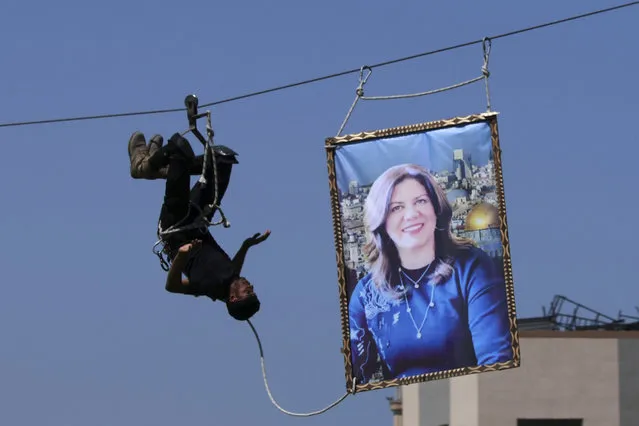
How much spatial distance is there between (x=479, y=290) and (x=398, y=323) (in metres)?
0.80

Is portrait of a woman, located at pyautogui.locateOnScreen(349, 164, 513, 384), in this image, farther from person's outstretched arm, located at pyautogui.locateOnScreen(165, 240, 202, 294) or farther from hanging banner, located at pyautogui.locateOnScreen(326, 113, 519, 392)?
person's outstretched arm, located at pyautogui.locateOnScreen(165, 240, 202, 294)

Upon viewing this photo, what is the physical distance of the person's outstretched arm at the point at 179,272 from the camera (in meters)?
17.0

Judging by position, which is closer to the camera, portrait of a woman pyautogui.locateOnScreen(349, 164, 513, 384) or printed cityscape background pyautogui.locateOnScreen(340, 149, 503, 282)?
printed cityscape background pyautogui.locateOnScreen(340, 149, 503, 282)

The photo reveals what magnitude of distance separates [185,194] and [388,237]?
2.38 metres

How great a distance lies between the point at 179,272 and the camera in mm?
17125

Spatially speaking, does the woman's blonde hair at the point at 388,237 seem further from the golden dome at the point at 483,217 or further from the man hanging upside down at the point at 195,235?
the man hanging upside down at the point at 195,235

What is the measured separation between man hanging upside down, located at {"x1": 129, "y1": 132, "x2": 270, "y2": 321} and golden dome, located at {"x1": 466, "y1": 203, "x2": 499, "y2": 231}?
6.87 feet

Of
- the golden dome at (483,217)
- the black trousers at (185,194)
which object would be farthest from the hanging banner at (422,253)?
the black trousers at (185,194)

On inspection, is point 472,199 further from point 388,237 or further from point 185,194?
point 185,194

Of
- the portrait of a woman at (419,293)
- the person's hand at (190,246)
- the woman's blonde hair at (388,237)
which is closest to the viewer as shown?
the person's hand at (190,246)

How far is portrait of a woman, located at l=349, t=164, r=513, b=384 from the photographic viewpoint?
18.2 meters

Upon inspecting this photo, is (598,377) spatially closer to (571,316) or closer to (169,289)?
(571,316)

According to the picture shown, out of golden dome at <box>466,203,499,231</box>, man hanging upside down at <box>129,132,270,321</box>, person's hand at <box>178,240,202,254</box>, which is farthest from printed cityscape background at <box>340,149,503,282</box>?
person's hand at <box>178,240,202,254</box>

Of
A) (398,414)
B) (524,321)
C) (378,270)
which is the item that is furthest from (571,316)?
(378,270)
